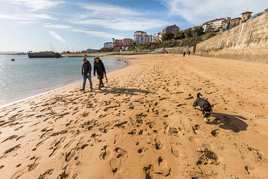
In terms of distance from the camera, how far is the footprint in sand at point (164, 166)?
2.01 m

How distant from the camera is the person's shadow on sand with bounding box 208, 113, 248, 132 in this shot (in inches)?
115

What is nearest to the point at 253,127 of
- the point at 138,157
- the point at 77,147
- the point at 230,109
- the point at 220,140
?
the point at 230,109

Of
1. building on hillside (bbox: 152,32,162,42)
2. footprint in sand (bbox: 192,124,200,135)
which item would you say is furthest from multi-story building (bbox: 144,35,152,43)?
footprint in sand (bbox: 192,124,200,135)

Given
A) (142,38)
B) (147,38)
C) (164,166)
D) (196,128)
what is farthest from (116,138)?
(142,38)

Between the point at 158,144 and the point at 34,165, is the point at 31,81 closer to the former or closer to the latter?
the point at 34,165

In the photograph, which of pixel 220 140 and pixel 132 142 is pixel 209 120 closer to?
pixel 220 140

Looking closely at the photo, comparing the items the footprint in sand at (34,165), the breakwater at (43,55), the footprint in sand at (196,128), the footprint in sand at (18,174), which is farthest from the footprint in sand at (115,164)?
the breakwater at (43,55)

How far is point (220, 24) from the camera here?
91562mm

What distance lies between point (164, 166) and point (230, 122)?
2585 millimetres

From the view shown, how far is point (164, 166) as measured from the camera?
7.04 ft

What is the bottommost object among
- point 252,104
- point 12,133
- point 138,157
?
point 12,133

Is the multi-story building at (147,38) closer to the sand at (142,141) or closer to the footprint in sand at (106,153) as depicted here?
the sand at (142,141)

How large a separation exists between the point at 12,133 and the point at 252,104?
28.6 feet

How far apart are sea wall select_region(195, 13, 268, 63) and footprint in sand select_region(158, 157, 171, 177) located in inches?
632
